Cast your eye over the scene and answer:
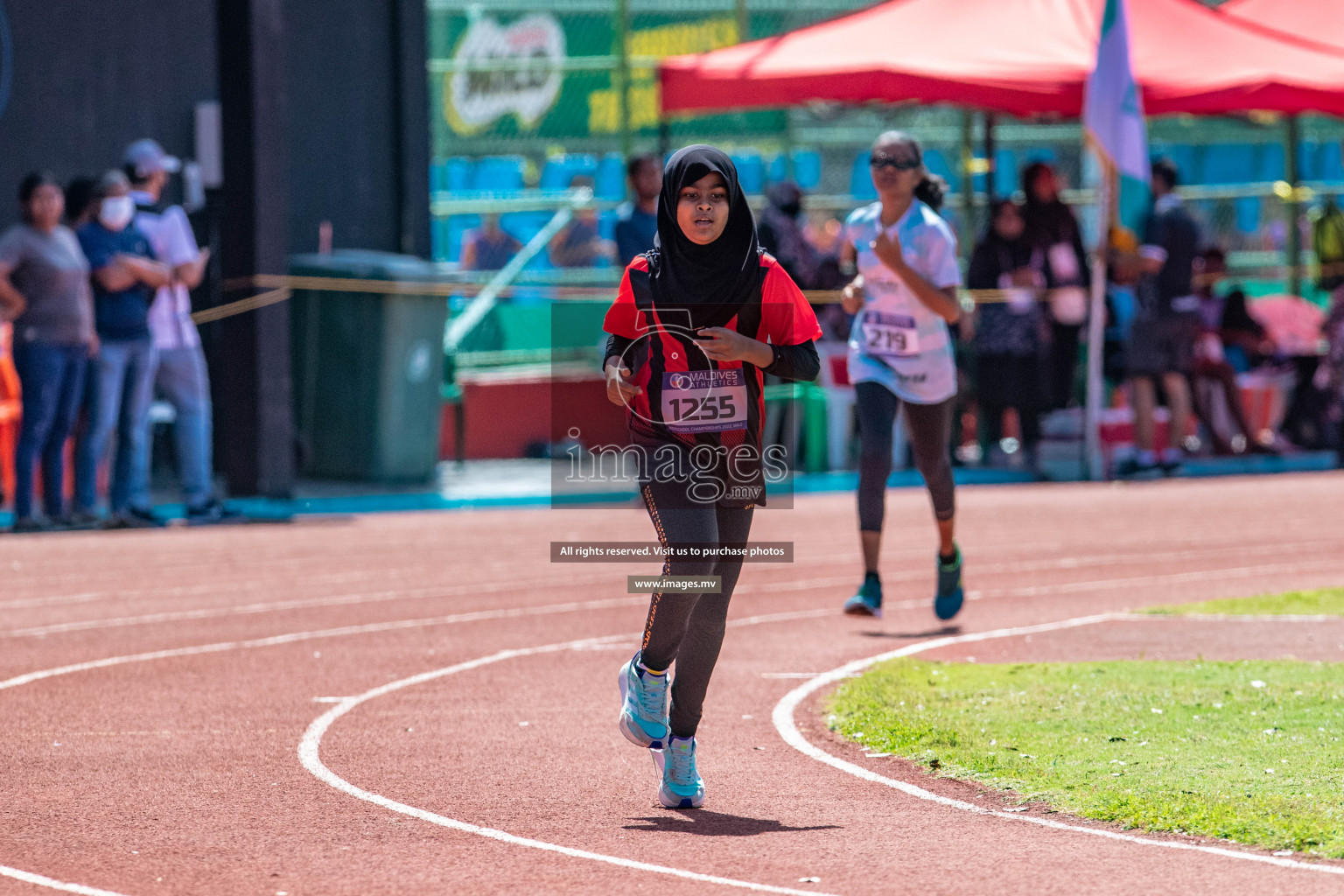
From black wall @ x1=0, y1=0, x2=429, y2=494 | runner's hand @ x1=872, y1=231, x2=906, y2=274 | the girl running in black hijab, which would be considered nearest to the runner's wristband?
the girl running in black hijab

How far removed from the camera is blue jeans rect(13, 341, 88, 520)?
554 inches

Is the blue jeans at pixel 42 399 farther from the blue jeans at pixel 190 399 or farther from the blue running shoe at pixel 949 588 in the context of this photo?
the blue running shoe at pixel 949 588

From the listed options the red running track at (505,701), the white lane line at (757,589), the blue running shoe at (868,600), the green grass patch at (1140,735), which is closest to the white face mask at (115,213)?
the red running track at (505,701)

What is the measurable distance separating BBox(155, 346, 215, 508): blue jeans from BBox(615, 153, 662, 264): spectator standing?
3.01m

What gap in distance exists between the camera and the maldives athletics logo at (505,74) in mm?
21688

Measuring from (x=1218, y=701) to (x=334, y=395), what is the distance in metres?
11.2

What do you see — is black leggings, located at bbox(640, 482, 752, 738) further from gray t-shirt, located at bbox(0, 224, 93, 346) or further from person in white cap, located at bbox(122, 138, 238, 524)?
person in white cap, located at bbox(122, 138, 238, 524)

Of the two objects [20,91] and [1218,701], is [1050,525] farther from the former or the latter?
[20,91]

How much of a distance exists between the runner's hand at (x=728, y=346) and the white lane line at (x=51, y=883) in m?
2.16

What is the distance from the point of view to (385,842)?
5719mm

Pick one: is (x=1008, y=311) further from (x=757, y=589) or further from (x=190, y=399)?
(x=757, y=589)

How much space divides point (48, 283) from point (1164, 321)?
30.0 ft

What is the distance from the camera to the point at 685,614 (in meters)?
6.19

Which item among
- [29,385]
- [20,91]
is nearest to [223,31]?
[20,91]
